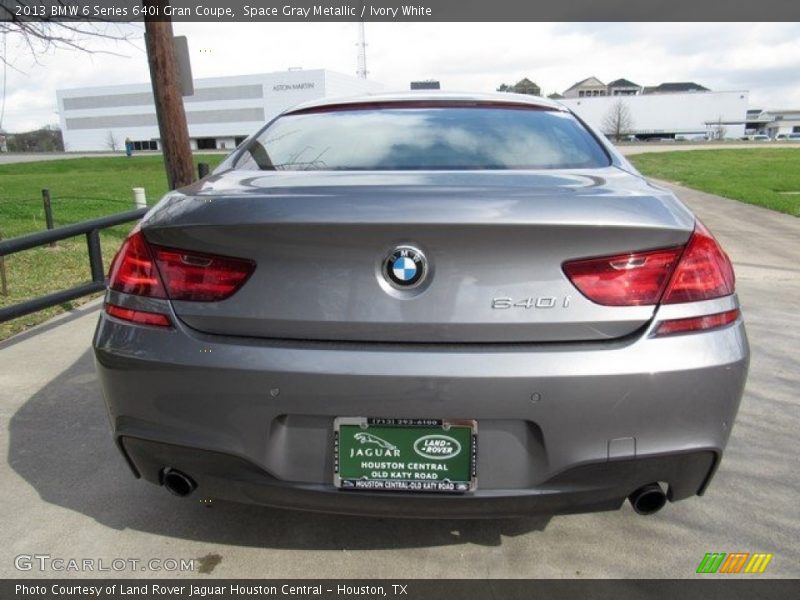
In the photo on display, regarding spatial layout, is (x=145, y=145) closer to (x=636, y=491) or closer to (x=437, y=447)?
(x=437, y=447)

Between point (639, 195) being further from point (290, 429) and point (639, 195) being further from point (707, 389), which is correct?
point (290, 429)

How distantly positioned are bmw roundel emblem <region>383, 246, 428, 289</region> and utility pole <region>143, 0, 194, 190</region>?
6144mm

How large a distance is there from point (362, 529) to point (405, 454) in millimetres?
731

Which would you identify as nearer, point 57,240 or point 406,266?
point 406,266

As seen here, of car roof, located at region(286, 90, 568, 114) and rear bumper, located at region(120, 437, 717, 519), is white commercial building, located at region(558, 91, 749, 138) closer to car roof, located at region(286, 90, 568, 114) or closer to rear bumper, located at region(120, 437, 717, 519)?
car roof, located at region(286, 90, 568, 114)

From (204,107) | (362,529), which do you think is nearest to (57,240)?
(362,529)

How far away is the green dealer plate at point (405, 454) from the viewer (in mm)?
1801

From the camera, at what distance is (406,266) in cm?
176

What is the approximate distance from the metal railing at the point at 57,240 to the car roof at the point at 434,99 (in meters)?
2.88

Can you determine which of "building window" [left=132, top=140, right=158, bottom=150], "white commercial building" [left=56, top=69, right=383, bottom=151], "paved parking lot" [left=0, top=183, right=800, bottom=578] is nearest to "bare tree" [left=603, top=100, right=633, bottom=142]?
"white commercial building" [left=56, top=69, right=383, bottom=151]

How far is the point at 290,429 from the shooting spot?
184 centimetres

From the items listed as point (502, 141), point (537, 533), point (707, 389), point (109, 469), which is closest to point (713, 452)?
point (707, 389)

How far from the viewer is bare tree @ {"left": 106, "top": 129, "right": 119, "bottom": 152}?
100750mm

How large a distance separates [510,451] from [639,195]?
33.1 inches
